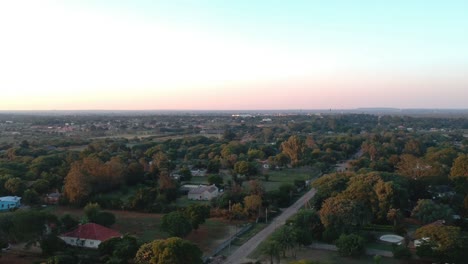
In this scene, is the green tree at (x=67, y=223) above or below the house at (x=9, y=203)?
above

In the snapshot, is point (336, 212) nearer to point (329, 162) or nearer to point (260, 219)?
point (260, 219)

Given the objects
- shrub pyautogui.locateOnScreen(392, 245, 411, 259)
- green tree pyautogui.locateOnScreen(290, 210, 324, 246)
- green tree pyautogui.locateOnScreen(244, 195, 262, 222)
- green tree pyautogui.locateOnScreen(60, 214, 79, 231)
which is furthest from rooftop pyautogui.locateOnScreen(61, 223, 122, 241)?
shrub pyautogui.locateOnScreen(392, 245, 411, 259)

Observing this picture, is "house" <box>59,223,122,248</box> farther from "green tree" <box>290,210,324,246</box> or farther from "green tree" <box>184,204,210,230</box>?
"green tree" <box>290,210,324,246</box>

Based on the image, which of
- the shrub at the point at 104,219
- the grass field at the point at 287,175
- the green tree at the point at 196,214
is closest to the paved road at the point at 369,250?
the green tree at the point at 196,214

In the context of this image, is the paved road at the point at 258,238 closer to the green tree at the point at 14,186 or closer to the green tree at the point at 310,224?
the green tree at the point at 310,224

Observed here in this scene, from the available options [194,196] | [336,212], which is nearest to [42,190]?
[194,196]

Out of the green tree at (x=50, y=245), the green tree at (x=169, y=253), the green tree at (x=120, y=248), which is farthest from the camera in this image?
the green tree at (x=50, y=245)

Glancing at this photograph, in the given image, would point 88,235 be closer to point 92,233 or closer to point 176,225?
point 92,233
